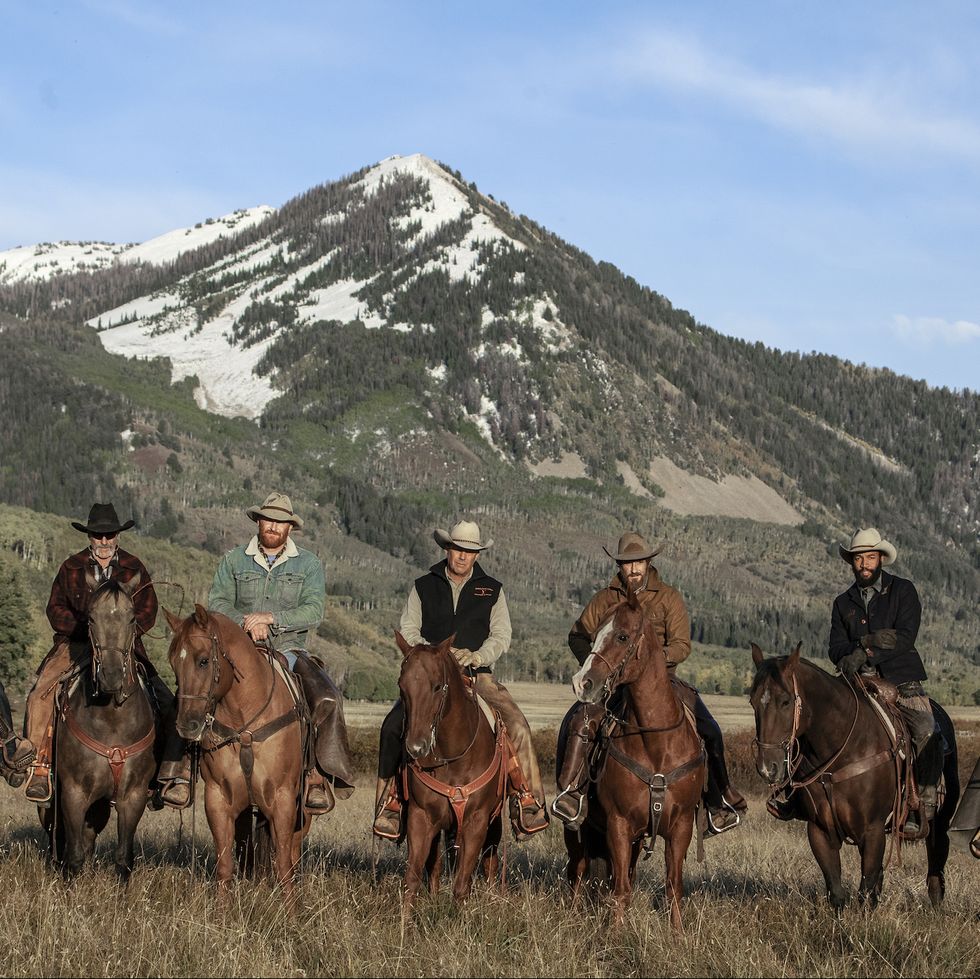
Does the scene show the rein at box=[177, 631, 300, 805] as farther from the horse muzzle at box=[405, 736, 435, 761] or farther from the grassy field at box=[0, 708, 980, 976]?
the horse muzzle at box=[405, 736, 435, 761]

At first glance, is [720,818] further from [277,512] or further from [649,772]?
[277,512]

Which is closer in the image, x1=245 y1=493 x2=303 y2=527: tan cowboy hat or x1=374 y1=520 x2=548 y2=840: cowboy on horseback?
x1=374 y1=520 x2=548 y2=840: cowboy on horseback

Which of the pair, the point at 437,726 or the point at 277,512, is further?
the point at 277,512

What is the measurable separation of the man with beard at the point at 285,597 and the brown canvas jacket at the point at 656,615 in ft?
7.58

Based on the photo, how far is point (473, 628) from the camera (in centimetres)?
1277

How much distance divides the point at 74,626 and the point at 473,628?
361 cm

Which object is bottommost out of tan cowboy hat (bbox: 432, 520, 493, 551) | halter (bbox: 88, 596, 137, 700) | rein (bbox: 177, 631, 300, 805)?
rein (bbox: 177, 631, 300, 805)

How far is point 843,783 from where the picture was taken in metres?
12.0

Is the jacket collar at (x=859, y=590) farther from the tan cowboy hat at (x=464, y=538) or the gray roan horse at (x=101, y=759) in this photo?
the gray roan horse at (x=101, y=759)

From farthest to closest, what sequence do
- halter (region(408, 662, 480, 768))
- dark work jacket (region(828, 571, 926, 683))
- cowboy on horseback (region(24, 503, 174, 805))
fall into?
1. dark work jacket (region(828, 571, 926, 683))
2. cowboy on horseback (region(24, 503, 174, 805))
3. halter (region(408, 662, 480, 768))

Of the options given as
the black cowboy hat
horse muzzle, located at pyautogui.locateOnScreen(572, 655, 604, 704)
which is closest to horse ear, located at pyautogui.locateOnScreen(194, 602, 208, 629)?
the black cowboy hat

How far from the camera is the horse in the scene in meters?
11.7

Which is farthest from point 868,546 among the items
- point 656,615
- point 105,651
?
point 105,651

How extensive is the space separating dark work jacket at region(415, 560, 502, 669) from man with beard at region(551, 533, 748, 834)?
86cm
